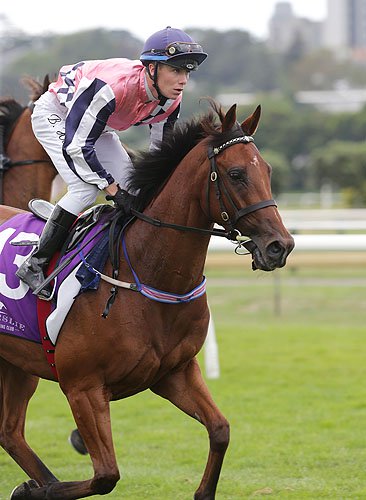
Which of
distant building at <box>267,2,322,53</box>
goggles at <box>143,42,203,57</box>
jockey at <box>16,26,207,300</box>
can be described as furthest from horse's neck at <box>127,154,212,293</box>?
distant building at <box>267,2,322,53</box>

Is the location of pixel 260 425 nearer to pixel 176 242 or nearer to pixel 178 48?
pixel 176 242

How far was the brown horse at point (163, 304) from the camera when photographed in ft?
13.6

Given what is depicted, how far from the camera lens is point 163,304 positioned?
4309 millimetres

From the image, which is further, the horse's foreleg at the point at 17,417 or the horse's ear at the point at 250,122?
the horse's foreleg at the point at 17,417

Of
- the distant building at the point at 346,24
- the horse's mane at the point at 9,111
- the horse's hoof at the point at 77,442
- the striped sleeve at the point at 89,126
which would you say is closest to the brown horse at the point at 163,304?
the striped sleeve at the point at 89,126

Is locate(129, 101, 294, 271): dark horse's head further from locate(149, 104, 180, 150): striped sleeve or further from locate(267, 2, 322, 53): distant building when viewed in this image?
locate(267, 2, 322, 53): distant building

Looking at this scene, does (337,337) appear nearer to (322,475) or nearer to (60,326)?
(322,475)

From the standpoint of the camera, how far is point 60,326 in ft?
14.4

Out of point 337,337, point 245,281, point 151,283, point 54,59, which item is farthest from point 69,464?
point 54,59

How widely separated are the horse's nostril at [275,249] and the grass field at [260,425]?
1.55 metres

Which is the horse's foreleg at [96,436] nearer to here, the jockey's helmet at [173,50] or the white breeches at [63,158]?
the white breeches at [63,158]

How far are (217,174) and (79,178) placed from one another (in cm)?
64

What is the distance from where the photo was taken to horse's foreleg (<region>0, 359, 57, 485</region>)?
4.95 m

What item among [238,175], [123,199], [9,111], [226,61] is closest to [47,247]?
[123,199]
